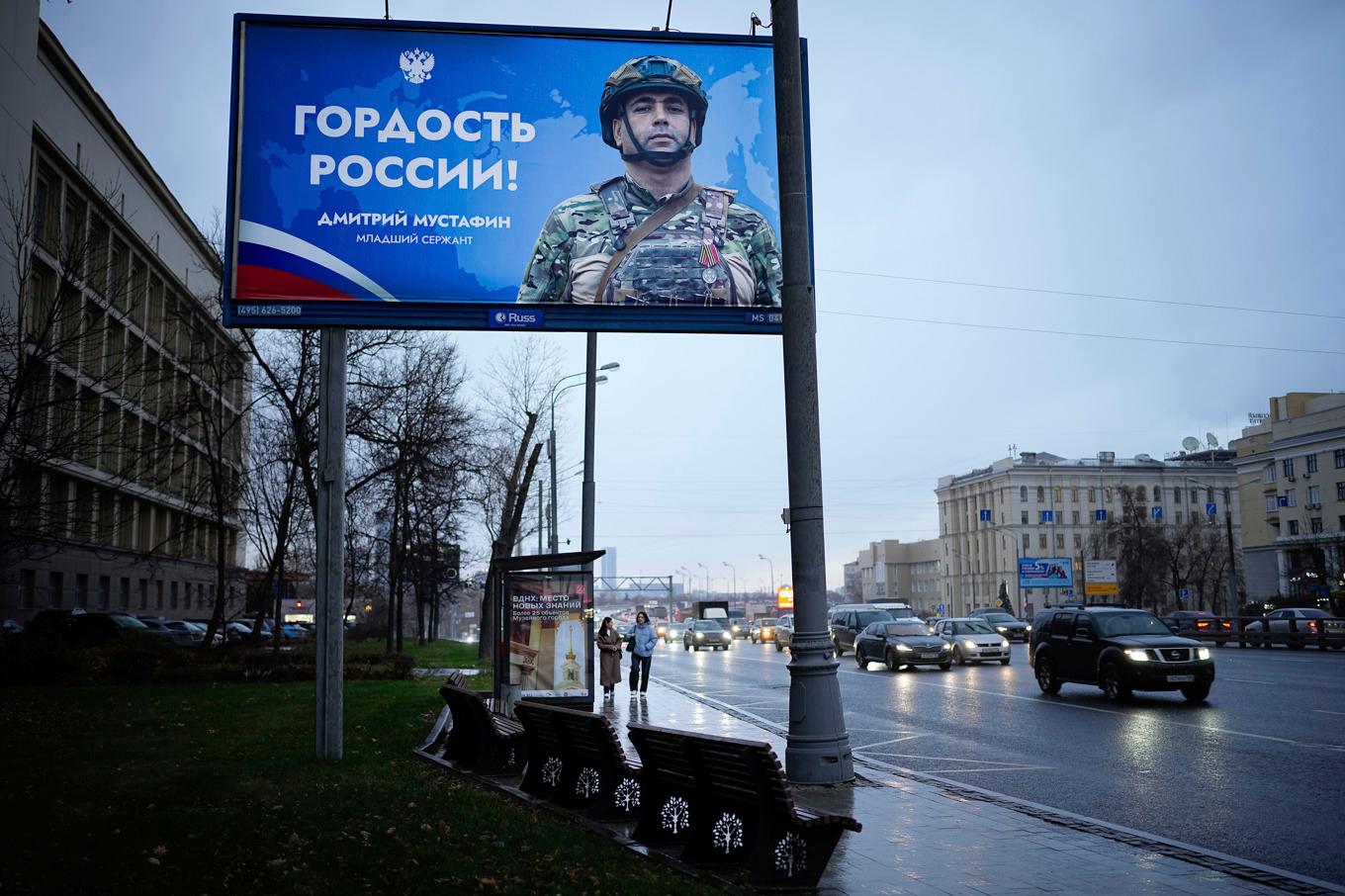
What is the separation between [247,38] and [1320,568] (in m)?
61.9

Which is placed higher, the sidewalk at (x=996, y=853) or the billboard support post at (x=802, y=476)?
the billboard support post at (x=802, y=476)

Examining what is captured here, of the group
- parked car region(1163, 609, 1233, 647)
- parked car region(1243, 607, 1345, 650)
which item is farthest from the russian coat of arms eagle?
parked car region(1163, 609, 1233, 647)

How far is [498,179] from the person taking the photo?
14.1 metres

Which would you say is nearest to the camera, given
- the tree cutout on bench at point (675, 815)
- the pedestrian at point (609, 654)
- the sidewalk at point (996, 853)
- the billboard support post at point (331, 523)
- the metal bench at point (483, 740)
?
the sidewalk at point (996, 853)

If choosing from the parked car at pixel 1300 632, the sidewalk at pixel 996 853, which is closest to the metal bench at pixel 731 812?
the sidewalk at pixel 996 853

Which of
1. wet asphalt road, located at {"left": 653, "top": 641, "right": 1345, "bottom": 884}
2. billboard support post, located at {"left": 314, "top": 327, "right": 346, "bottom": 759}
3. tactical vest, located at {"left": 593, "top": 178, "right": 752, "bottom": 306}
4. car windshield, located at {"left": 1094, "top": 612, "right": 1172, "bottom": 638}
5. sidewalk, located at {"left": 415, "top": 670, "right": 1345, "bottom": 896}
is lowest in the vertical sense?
wet asphalt road, located at {"left": 653, "top": 641, "right": 1345, "bottom": 884}

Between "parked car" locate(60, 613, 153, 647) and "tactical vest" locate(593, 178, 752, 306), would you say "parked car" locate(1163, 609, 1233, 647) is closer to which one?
"parked car" locate(60, 613, 153, 647)

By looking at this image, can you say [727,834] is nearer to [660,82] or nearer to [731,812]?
[731,812]

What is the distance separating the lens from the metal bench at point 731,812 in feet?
23.0

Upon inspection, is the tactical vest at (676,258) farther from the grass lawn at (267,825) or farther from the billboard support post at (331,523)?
the grass lawn at (267,825)

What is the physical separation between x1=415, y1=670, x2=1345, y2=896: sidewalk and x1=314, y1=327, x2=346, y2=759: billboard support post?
135 inches

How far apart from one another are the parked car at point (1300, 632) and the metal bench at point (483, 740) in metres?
36.9

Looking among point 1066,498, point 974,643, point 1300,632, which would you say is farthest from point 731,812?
point 1066,498

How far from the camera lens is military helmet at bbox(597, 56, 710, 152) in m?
14.7
